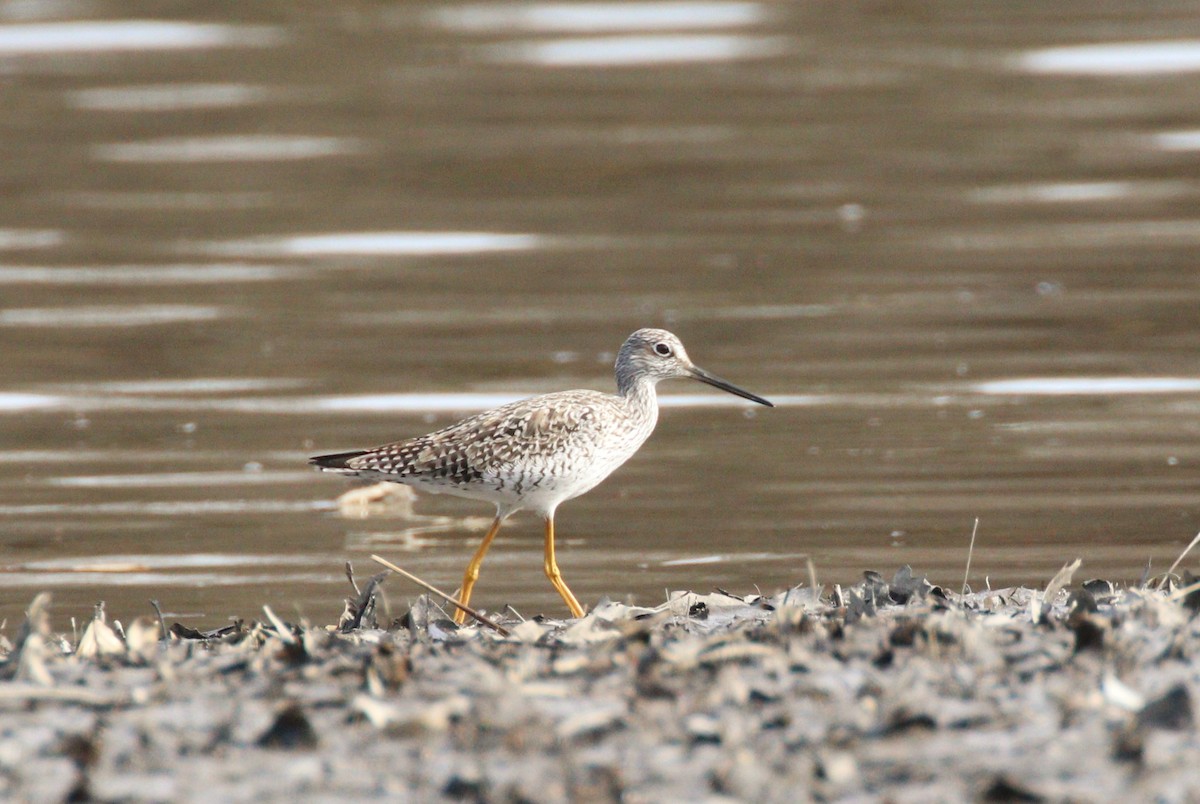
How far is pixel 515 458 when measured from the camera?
8.34 meters

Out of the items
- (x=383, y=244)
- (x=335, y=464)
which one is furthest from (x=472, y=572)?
(x=383, y=244)

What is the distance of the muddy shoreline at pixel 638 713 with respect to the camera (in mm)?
4617

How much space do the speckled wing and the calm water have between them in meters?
0.58

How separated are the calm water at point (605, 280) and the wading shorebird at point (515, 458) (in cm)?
48

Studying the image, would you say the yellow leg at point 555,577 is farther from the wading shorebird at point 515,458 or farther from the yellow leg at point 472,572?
the yellow leg at point 472,572

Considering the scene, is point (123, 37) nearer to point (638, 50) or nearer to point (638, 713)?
point (638, 50)

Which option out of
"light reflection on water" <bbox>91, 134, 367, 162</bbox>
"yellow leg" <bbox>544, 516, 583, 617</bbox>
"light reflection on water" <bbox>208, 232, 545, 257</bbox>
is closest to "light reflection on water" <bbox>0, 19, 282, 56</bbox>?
"light reflection on water" <bbox>91, 134, 367, 162</bbox>

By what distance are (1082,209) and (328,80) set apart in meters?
9.89

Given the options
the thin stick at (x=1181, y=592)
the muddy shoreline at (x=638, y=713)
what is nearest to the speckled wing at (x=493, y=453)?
the muddy shoreline at (x=638, y=713)

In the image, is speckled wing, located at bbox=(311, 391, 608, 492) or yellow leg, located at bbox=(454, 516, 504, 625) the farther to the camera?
speckled wing, located at bbox=(311, 391, 608, 492)

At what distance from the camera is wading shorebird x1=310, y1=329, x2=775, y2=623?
27.5 feet

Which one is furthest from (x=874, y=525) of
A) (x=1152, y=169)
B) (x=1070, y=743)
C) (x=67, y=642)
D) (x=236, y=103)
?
(x=236, y=103)

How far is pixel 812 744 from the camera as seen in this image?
4.80 meters

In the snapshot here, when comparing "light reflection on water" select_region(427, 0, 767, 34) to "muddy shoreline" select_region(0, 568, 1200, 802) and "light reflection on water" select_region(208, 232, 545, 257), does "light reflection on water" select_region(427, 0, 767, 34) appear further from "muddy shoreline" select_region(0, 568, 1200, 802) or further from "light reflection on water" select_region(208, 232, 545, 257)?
"muddy shoreline" select_region(0, 568, 1200, 802)
